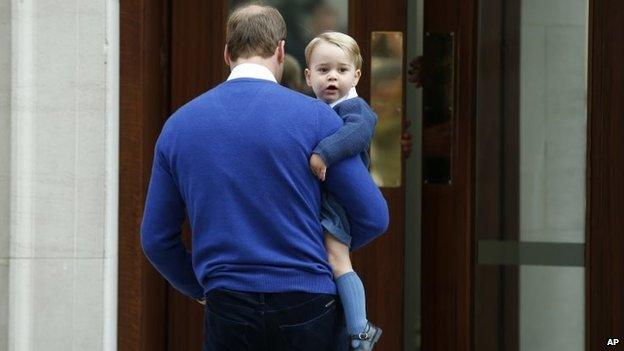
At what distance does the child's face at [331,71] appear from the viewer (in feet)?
12.6

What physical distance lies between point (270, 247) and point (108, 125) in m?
1.74

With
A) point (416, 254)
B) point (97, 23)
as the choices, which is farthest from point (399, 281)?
point (97, 23)

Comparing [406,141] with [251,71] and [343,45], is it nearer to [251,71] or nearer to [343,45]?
[343,45]

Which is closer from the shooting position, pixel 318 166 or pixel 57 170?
pixel 318 166

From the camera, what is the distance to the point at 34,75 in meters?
5.05

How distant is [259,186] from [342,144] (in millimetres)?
228

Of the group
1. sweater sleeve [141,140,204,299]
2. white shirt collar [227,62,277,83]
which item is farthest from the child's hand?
sweater sleeve [141,140,204,299]

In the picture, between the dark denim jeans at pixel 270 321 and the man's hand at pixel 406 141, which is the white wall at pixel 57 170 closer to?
the man's hand at pixel 406 141

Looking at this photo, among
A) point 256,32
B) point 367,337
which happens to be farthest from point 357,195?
point 256,32

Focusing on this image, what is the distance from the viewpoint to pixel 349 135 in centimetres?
354

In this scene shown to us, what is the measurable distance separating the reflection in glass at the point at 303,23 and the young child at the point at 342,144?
59.2 inches

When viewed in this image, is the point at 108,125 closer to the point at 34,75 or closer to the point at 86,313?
the point at 34,75

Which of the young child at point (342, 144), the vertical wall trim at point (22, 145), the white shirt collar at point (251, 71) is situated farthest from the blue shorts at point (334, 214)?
the vertical wall trim at point (22, 145)

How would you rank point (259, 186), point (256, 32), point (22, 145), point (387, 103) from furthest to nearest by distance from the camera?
1. point (387, 103)
2. point (22, 145)
3. point (256, 32)
4. point (259, 186)
